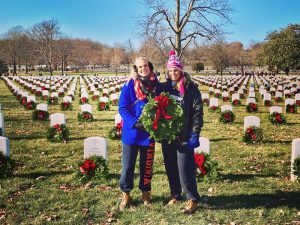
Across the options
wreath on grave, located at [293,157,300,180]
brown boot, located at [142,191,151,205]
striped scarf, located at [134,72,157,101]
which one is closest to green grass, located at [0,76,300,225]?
brown boot, located at [142,191,151,205]

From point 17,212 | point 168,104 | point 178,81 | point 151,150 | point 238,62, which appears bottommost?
point 17,212

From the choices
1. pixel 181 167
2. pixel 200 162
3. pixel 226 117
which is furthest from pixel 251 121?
pixel 181 167

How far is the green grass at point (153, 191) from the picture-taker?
17.3 feet

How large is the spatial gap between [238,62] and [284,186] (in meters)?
72.8

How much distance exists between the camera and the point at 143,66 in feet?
16.2

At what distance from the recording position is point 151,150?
526 centimetres

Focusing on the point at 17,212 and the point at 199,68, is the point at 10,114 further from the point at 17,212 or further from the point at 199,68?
the point at 199,68

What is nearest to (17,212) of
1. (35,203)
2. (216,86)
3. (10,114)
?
(35,203)

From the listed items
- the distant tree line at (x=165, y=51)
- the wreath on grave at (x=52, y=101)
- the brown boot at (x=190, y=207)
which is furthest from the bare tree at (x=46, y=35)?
the brown boot at (x=190, y=207)

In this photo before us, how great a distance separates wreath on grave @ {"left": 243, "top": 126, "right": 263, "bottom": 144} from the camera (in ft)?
33.5

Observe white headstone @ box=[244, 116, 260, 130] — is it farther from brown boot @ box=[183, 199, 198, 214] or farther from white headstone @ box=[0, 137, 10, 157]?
white headstone @ box=[0, 137, 10, 157]

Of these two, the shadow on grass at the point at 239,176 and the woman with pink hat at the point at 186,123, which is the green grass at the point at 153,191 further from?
the woman with pink hat at the point at 186,123

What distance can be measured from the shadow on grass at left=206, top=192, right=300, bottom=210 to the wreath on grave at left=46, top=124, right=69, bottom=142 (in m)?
6.01

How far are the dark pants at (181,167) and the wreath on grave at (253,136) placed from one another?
17.7 feet
